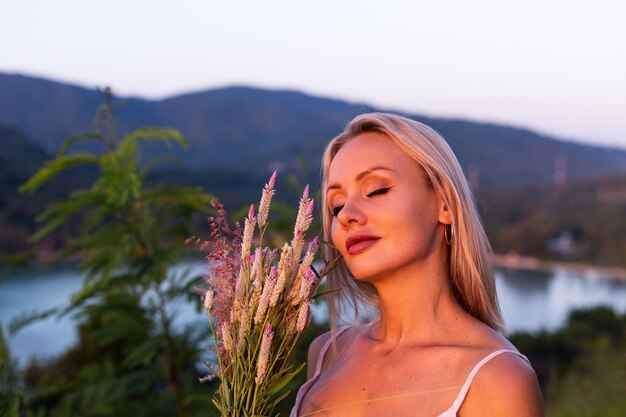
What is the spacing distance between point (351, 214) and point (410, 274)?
8.6 inches

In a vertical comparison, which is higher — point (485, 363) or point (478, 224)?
point (478, 224)

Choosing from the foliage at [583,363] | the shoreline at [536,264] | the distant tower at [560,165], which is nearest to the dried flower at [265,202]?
the foliage at [583,363]

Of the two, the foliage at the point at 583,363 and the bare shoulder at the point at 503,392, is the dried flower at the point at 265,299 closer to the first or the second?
the bare shoulder at the point at 503,392

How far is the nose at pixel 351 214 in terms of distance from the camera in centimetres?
172

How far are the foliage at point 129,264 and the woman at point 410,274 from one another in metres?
1.72

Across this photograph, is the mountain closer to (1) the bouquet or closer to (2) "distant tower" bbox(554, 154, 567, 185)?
(2) "distant tower" bbox(554, 154, 567, 185)

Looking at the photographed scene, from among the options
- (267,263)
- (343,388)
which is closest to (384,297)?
(343,388)

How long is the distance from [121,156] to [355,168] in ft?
6.99

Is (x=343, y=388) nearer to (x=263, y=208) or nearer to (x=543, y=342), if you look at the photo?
(x=263, y=208)

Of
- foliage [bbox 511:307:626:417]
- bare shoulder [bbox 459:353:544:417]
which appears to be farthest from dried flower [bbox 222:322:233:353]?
foliage [bbox 511:307:626:417]

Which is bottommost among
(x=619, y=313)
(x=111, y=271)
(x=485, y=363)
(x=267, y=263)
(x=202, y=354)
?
(x=619, y=313)

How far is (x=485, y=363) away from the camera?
159 centimetres

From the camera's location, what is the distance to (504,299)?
6.08 meters

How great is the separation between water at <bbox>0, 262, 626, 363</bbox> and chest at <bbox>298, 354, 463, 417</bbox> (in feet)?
1.92
